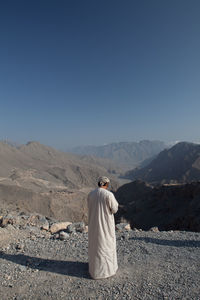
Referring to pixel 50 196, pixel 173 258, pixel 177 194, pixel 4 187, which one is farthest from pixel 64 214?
pixel 173 258

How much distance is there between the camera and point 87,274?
3.74 m

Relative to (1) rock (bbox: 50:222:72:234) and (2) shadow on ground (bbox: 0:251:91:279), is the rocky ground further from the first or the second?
(1) rock (bbox: 50:222:72:234)

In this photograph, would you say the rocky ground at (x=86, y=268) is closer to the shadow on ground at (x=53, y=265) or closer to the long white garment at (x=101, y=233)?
the shadow on ground at (x=53, y=265)

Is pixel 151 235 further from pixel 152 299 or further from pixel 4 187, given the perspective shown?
pixel 4 187

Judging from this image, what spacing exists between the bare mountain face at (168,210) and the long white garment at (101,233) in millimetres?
13642

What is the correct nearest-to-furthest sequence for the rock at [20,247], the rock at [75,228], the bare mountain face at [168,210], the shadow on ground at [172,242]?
1. the rock at [20,247]
2. the shadow on ground at [172,242]
3. the rock at [75,228]
4. the bare mountain face at [168,210]

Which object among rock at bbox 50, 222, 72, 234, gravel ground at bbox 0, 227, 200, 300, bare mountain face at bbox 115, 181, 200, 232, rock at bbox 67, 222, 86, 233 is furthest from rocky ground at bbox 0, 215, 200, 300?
bare mountain face at bbox 115, 181, 200, 232

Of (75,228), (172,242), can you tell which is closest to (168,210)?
(172,242)

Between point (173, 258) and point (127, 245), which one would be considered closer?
point (173, 258)

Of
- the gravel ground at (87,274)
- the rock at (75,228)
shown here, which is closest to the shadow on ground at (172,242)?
the gravel ground at (87,274)

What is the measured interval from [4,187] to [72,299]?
30981 mm

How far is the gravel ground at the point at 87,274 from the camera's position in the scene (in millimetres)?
3223

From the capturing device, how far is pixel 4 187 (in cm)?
3005

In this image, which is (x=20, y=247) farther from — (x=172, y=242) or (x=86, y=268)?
(x=172, y=242)
